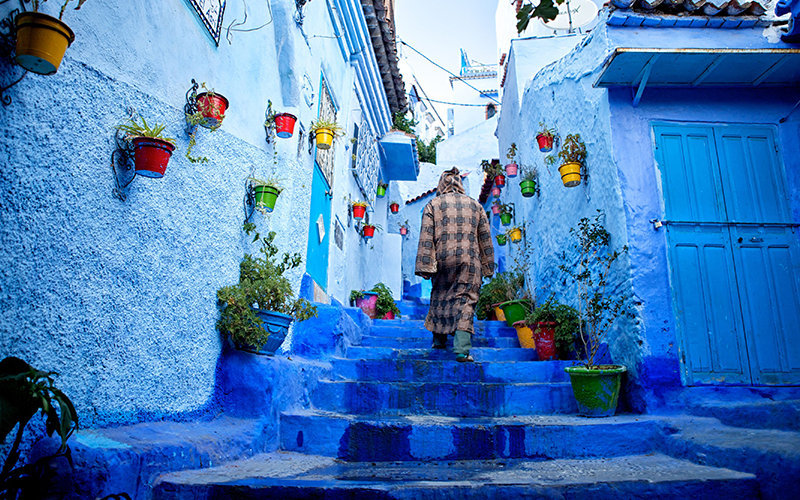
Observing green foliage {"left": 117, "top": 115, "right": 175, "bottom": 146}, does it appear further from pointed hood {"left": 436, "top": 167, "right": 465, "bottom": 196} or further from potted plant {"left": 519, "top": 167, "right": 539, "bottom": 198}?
potted plant {"left": 519, "top": 167, "right": 539, "bottom": 198}

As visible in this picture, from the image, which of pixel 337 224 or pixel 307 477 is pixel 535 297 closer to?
pixel 337 224

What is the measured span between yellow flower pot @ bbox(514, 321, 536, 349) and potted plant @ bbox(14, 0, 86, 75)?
194 inches

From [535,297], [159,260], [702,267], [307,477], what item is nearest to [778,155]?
[702,267]

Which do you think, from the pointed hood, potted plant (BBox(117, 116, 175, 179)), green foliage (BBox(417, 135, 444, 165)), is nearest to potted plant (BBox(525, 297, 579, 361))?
the pointed hood

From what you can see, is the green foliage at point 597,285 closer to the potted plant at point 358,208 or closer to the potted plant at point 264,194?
the potted plant at point 264,194

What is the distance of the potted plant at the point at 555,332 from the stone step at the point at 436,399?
1.14 m

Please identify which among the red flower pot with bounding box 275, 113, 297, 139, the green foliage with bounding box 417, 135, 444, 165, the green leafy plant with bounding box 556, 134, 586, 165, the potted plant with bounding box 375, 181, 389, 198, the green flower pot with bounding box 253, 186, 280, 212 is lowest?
the green flower pot with bounding box 253, 186, 280, 212

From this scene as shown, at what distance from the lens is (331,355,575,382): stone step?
4711 mm

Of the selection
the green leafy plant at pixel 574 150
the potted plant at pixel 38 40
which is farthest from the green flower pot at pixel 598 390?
the potted plant at pixel 38 40

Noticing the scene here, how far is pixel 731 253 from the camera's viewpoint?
4.59 m

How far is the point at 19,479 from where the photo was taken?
5.90 feet

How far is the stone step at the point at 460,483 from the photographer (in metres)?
2.39

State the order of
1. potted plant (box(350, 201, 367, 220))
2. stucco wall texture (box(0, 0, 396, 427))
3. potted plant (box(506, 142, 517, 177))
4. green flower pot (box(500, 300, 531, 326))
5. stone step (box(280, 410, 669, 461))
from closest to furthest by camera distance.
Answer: stucco wall texture (box(0, 0, 396, 427)), stone step (box(280, 410, 669, 461)), green flower pot (box(500, 300, 531, 326)), potted plant (box(506, 142, 517, 177)), potted plant (box(350, 201, 367, 220))

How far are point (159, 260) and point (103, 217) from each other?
49cm
